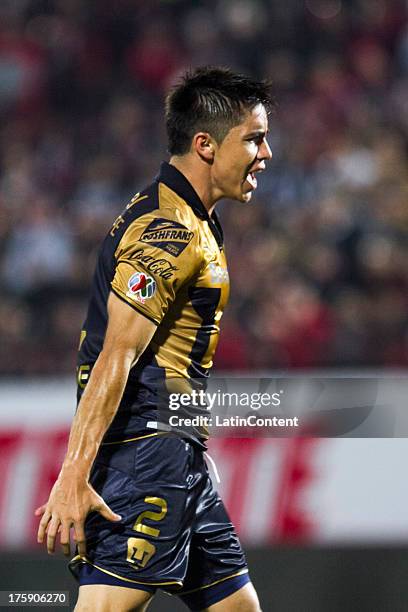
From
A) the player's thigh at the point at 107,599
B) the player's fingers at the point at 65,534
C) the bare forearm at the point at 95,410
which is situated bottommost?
the player's thigh at the point at 107,599

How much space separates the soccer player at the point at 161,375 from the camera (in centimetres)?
261

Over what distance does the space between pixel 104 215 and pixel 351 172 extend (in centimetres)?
181

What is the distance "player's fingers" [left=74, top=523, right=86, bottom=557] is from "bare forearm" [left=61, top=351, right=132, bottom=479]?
0.13m

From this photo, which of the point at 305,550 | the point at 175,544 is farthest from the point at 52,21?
the point at 175,544

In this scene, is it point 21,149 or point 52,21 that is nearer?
point 21,149

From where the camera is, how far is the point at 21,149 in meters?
8.50

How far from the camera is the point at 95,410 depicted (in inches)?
102

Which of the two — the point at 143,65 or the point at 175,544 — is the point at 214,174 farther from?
the point at 143,65

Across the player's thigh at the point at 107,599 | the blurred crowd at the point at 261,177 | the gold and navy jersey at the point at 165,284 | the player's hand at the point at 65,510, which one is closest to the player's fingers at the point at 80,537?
the player's hand at the point at 65,510

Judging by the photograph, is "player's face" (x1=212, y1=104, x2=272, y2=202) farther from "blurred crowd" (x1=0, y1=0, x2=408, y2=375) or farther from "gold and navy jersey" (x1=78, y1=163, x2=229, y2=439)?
"blurred crowd" (x1=0, y1=0, x2=408, y2=375)

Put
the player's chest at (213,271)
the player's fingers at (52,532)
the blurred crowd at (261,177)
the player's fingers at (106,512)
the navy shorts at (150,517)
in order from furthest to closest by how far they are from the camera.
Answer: the blurred crowd at (261,177) < the player's chest at (213,271) < the navy shorts at (150,517) < the player's fingers at (106,512) < the player's fingers at (52,532)

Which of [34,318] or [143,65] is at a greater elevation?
[143,65]

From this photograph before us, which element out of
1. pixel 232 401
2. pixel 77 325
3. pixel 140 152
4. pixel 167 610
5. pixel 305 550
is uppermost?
pixel 140 152

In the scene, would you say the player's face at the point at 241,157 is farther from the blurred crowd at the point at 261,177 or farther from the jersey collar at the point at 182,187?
the blurred crowd at the point at 261,177
